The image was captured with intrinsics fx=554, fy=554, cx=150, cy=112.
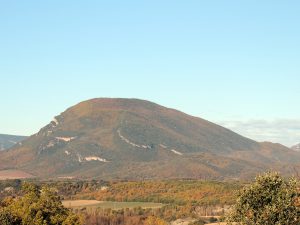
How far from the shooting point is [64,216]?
110 metres

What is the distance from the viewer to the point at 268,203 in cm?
7769

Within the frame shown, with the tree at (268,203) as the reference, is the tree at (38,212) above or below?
below

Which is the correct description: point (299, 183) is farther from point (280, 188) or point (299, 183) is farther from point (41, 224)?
point (41, 224)

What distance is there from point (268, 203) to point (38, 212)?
4870cm

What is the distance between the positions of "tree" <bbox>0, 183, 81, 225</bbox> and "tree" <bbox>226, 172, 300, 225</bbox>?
3944 cm

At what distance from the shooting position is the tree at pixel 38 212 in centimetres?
10581

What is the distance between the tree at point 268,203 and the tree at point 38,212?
39436 millimetres

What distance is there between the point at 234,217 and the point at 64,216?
139ft

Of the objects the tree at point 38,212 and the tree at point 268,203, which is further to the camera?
the tree at point 38,212

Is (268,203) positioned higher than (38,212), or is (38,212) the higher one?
(268,203)

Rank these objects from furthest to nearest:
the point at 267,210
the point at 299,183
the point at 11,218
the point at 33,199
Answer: the point at 33,199
the point at 11,218
the point at 299,183
the point at 267,210

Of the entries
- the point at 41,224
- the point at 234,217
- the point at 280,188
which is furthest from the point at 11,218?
the point at 280,188

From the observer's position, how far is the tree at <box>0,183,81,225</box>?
106 meters

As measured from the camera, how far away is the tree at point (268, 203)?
7556 centimetres
